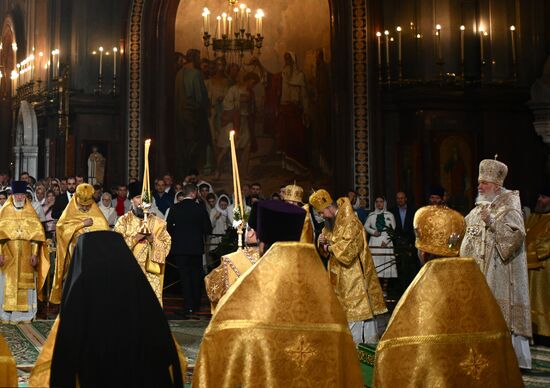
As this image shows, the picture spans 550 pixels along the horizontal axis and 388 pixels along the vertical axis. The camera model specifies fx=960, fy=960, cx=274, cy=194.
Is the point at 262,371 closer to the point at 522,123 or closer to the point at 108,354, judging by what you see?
the point at 108,354

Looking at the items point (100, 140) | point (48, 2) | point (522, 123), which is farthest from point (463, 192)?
point (48, 2)

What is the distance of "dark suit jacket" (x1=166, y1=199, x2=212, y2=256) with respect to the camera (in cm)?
1345

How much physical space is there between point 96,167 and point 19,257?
7.58 meters

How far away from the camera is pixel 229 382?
5.39m

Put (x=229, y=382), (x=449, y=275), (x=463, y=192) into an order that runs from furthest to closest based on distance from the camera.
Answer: (x=463, y=192) < (x=449, y=275) < (x=229, y=382)

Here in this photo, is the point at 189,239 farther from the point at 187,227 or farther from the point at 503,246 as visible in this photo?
the point at 503,246

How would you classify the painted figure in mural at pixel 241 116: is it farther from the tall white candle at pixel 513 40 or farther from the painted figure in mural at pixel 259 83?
the tall white candle at pixel 513 40

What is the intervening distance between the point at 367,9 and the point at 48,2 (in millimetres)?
7214

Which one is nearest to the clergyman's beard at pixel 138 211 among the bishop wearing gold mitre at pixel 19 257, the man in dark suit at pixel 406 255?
the bishop wearing gold mitre at pixel 19 257

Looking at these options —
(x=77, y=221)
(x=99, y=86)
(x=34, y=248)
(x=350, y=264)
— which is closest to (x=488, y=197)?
(x=350, y=264)

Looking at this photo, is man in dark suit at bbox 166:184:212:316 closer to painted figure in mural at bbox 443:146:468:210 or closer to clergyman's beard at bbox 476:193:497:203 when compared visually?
clergyman's beard at bbox 476:193:497:203

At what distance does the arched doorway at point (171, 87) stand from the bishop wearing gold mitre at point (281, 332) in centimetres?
1353

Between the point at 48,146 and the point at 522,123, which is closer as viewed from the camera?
the point at 522,123

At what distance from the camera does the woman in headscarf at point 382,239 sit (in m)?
15.5
